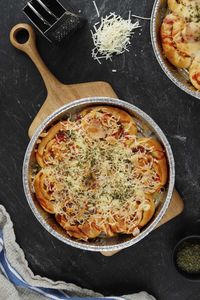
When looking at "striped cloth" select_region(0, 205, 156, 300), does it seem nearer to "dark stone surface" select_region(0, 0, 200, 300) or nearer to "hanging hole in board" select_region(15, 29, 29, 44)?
"dark stone surface" select_region(0, 0, 200, 300)

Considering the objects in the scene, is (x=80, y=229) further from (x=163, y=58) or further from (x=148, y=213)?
(x=163, y=58)

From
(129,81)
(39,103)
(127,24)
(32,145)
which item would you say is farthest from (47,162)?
(127,24)

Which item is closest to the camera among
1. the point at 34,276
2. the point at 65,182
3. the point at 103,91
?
the point at 65,182

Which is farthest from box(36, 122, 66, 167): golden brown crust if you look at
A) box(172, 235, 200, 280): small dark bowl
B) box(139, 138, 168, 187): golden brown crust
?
box(172, 235, 200, 280): small dark bowl

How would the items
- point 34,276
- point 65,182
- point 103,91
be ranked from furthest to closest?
point 34,276 → point 103,91 → point 65,182

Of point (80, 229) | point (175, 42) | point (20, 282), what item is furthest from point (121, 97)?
point (20, 282)

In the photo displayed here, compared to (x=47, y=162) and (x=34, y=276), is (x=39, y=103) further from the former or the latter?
(x=34, y=276)
